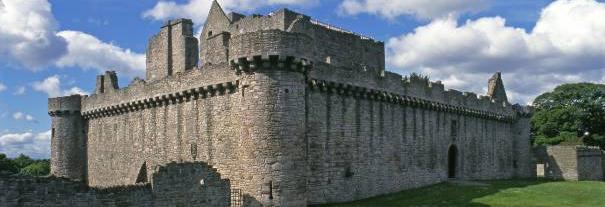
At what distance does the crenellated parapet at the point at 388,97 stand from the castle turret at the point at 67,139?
19651 millimetres

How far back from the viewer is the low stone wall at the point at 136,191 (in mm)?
16922

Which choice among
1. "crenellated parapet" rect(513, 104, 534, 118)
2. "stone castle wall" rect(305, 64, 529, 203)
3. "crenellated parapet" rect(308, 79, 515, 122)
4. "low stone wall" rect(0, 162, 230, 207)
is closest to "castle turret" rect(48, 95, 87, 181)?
"stone castle wall" rect(305, 64, 529, 203)

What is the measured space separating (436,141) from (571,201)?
9270mm

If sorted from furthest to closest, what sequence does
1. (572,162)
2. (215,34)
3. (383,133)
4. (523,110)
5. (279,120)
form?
1. (523,110)
2. (572,162)
3. (215,34)
4. (383,133)
5. (279,120)

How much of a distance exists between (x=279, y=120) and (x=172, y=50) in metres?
16.6

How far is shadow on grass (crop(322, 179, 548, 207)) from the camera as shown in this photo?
89.1ft

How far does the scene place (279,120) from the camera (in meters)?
22.5

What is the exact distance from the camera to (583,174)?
46.6 meters

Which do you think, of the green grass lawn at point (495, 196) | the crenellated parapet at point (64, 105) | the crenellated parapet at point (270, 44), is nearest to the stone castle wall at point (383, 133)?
the green grass lawn at point (495, 196)

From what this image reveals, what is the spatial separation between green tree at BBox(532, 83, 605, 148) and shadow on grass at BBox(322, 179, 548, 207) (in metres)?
29.9

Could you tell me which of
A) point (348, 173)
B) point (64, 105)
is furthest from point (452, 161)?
point (64, 105)

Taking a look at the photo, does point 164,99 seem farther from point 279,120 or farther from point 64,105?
point 64,105

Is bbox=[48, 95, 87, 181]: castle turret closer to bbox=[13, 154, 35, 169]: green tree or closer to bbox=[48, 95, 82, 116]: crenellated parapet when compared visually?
bbox=[48, 95, 82, 116]: crenellated parapet

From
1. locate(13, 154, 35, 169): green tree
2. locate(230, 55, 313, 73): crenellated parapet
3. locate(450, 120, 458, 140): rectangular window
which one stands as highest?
locate(230, 55, 313, 73): crenellated parapet
